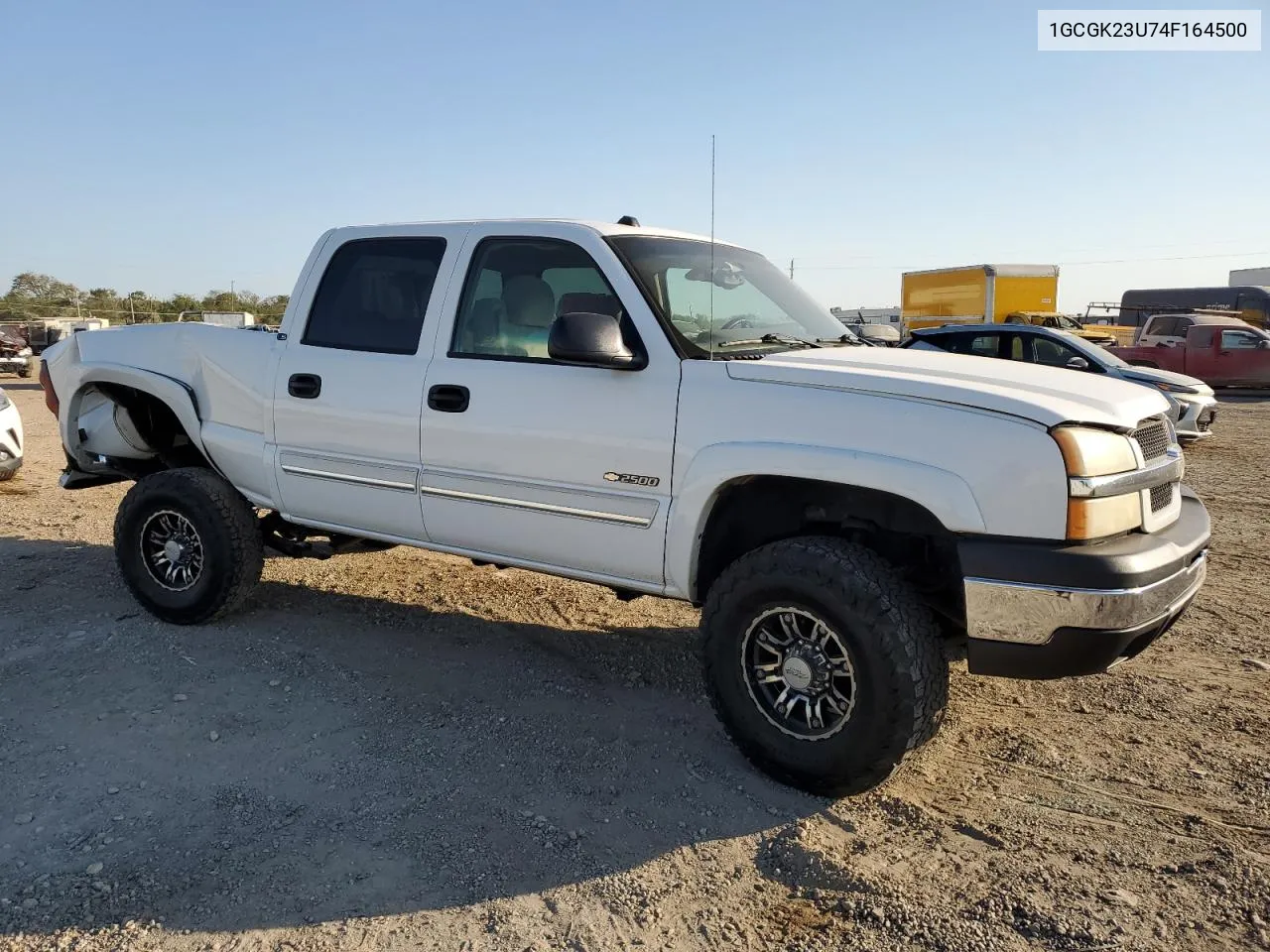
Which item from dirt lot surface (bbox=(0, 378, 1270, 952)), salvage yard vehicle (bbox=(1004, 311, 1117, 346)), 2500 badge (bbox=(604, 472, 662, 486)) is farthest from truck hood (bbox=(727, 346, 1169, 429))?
salvage yard vehicle (bbox=(1004, 311, 1117, 346))

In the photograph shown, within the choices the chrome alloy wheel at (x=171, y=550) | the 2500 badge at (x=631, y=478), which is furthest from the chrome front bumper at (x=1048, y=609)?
the chrome alloy wheel at (x=171, y=550)

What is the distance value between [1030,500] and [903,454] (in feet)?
1.33

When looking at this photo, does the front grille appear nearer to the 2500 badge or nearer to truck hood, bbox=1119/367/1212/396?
the 2500 badge

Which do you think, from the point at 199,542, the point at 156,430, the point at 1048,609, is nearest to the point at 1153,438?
the point at 1048,609

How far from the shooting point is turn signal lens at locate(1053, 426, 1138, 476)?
9.51 feet

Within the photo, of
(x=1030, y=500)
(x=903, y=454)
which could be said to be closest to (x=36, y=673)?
(x=903, y=454)

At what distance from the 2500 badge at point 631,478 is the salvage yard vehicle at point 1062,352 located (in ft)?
28.9

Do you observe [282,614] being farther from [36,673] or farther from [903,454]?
[903,454]

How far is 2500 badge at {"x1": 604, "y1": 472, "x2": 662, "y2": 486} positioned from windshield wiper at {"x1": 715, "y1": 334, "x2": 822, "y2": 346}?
621 millimetres

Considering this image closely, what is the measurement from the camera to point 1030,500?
291 centimetres

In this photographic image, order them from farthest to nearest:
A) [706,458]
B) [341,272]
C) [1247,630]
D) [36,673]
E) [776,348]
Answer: [1247,630]
[341,272]
[36,673]
[776,348]
[706,458]

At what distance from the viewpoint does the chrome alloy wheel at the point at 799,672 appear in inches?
129

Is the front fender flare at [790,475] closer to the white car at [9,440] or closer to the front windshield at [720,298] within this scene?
the front windshield at [720,298]

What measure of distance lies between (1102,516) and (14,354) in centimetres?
2540
